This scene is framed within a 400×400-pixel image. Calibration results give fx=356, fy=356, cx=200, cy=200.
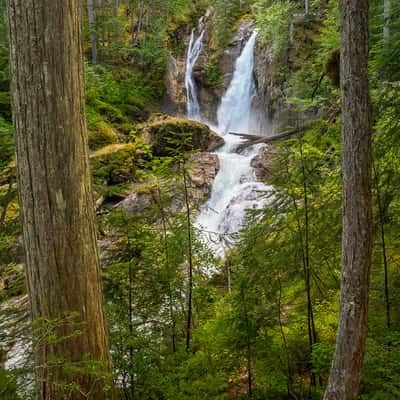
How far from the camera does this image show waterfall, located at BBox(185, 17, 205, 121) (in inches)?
805

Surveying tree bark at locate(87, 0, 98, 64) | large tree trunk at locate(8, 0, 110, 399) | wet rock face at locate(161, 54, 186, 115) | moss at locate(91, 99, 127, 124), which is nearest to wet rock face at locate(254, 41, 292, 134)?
wet rock face at locate(161, 54, 186, 115)

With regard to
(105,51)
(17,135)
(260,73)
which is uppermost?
(105,51)

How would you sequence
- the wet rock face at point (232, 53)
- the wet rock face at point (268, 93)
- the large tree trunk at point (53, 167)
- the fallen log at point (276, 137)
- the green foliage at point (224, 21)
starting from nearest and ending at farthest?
the large tree trunk at point (53, 167) → the fallen log at point (276, 137) → the wet rock face at point (268, 93) → the wet rock face at point (232, 53) → the green foliage at point (224, 21)

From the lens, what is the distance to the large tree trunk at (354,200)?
2365 millimetres

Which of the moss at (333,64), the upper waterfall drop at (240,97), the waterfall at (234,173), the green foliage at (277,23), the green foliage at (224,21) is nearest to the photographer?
the moss at (333,64)

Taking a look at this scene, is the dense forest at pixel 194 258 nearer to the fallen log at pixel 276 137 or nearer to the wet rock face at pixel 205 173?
the fallen log at pixel 276 137

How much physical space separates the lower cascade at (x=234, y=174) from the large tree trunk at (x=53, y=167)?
191 centimetres

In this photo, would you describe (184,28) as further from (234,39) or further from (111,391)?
(111,391)

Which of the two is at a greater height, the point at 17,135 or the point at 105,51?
the point at 105,51

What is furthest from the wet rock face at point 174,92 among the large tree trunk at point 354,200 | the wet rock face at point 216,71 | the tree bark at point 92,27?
the large tree trunk at point 354,200

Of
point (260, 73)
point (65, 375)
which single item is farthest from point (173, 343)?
point (260, 73)

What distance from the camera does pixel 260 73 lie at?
18.3 meters

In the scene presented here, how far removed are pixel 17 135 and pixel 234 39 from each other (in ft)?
70.0

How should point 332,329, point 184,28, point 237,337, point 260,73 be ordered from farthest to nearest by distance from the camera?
point 184,28
point 260,73
point 332,329
point 237,337
